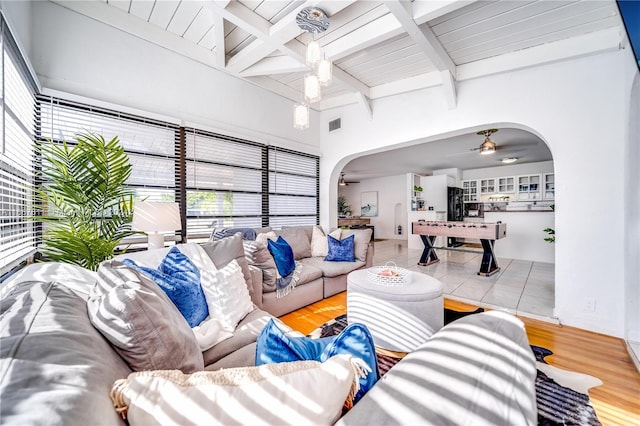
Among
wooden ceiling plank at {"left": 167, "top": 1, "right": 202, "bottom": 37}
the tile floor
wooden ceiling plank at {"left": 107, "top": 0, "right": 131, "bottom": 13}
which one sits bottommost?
the tile floor

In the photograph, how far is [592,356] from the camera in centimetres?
209

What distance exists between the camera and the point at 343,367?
1.94ft

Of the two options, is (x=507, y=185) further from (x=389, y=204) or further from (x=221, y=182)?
(x=221, y=182)

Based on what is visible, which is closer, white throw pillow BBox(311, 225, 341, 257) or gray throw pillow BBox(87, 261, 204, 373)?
gray throw pillow BBox(87, 261, 204, 373)

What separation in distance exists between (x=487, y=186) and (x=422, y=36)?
7440mm

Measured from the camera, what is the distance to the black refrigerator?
786 centimetres

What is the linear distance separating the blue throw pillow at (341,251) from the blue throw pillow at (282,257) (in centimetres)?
78

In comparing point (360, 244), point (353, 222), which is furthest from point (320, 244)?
point (353, 222)

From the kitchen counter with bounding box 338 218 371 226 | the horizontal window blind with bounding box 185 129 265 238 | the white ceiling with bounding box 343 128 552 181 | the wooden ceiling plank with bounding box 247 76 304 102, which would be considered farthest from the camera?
the kitchen counter with bounding box 338 218 371 226

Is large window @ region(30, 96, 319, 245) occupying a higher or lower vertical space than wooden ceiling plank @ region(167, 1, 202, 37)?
lower

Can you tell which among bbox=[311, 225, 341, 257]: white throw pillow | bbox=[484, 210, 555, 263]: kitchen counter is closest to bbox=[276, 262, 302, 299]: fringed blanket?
bbox=[311, 225, 341, 257]: white throw pillow

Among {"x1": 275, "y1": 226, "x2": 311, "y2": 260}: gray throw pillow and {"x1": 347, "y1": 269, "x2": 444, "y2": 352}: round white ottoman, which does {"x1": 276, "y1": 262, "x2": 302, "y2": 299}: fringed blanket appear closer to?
{"x1": 275, "y1": 226, "x2": 311, "y2": 260}: gray throw pillow

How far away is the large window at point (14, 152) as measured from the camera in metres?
1.48

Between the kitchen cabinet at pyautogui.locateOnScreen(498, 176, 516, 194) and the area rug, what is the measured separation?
7115 mm
